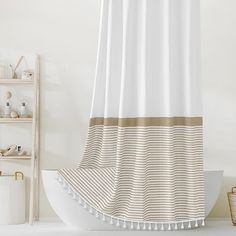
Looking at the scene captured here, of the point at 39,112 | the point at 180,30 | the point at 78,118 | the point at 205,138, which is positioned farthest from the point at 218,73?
the point at 39,112

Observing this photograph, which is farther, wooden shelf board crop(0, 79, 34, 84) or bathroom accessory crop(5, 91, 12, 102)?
bathroom accessory crop(5, 91, 12, 102)

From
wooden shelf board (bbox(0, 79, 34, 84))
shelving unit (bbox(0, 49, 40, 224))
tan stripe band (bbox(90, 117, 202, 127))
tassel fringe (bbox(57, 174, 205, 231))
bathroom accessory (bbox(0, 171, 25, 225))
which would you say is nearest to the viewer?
tassel fringe (bbox(57, 174, 205, 231))

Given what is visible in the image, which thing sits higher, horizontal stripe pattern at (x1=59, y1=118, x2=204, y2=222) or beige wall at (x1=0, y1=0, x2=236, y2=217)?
beige wall at (x1=0, y1=0, x2=236, y2=217)

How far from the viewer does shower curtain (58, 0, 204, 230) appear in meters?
3.41

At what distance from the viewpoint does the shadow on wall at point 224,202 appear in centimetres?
429

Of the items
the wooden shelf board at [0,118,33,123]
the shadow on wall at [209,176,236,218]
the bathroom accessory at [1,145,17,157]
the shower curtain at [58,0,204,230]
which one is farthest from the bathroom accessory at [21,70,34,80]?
the shadow on wall at [209,176,236,218]

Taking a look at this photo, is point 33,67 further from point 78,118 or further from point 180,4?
point 180,4

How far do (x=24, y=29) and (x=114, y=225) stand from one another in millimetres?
1845

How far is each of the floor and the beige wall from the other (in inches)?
19.2

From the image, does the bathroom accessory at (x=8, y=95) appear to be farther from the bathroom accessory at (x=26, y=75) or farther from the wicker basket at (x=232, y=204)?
the wicker basket at (x=232, y=204)

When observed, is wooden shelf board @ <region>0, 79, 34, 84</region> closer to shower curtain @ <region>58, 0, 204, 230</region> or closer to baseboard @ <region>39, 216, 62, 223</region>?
shower curtain @ <region>58, 0, 204, 230</region>

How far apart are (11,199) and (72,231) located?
0.65 m

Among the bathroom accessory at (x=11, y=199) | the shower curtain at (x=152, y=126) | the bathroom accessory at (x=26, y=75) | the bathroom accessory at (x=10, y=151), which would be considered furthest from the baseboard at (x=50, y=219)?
the bathroom accessory at (x=26, y=75)

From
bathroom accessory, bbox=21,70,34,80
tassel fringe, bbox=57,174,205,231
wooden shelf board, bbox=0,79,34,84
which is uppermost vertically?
bathroom accessory, bbox=21,70,34,80
